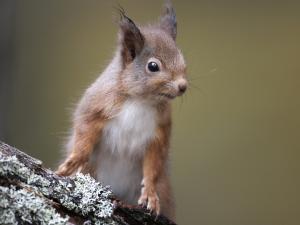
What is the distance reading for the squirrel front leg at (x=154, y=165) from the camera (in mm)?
2559

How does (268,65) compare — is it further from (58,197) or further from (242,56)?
(58,197)

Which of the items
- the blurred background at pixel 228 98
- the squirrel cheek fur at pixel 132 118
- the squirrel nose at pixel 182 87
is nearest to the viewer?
the squirrel nose at pixel 182 87

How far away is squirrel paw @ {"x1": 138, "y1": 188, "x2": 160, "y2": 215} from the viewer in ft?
8.15

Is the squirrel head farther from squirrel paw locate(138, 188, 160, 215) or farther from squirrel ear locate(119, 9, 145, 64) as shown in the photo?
squirrel paw locate(138, 188, 160, 215)

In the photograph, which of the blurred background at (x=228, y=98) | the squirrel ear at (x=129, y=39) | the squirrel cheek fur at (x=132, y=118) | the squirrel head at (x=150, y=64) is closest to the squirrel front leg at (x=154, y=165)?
the squirrel cheek fur at (x=132, y=118)

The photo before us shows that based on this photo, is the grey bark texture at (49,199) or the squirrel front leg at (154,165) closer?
the grey bark texture at (49,199)

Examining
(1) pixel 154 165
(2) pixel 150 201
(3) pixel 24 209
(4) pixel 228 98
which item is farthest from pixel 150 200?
(4) pixel 228 98

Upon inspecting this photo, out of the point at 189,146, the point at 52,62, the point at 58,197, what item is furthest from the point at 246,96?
the point at 58,197

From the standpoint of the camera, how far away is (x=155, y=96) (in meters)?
2.54

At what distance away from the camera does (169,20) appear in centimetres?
279

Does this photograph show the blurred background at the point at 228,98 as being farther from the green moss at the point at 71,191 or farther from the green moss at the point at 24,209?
the green moss at the point at 24,209

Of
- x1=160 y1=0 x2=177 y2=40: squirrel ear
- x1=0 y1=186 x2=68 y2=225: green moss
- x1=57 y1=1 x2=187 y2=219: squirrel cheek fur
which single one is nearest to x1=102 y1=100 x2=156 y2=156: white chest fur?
x1=57 y1=1 x2=187 y2=219: squirrel cheek fur

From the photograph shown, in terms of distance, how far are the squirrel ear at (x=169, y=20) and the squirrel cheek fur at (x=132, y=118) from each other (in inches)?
0.5

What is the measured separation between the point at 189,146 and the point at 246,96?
0.46 meters
